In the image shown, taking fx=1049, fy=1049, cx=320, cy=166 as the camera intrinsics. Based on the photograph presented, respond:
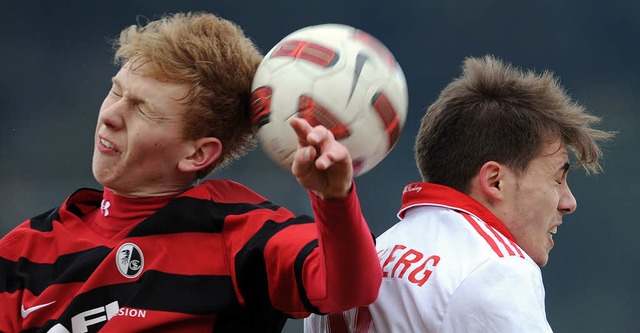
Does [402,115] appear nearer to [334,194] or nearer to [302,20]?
[334,194]

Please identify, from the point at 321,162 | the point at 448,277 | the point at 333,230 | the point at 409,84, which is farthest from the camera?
the point at 409,84

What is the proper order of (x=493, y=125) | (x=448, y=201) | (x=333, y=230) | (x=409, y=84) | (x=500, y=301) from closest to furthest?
(x=333, y=230)
(x=500, y=301)
(x=448, y=201)
(x=493, y=125)
(x=409, y=84)

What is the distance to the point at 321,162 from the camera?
198 centimetres

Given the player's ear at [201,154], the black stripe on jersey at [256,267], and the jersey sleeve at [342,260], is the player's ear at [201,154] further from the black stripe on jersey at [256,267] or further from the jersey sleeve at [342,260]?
the jersey sleeve at [342,260]

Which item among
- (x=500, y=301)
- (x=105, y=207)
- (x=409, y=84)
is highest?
(x=500, y=301)

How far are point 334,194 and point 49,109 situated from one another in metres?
5.22

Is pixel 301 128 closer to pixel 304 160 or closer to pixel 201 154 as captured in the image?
pixel 304 160

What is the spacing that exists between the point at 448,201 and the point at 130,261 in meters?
0.87

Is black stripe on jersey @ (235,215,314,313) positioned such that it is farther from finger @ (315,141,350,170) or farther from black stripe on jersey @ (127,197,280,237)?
finger @ (315,141,350,170)

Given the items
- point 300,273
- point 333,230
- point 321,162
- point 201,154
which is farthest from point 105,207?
point 321,162

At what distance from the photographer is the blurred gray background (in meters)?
6.77

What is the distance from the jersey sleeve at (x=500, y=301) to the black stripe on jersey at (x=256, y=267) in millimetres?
411

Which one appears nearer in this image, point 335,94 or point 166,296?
point 335,94

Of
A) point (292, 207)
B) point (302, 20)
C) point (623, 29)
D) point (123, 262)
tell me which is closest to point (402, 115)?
point (123, 262)
